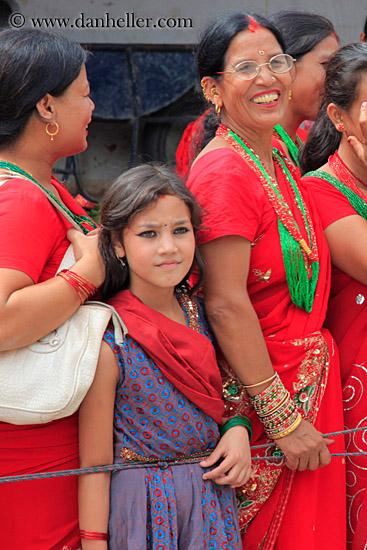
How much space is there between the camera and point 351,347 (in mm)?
2529

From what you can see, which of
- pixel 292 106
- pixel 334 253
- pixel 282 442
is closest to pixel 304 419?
pixel 282 442

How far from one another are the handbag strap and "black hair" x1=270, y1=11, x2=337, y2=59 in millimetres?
1865

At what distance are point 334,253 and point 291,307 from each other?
0.85ft

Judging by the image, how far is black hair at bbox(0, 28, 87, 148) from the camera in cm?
214

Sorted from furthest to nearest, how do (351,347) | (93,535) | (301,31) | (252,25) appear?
(301,31)
(351,347)
(252,25)
(93,535)

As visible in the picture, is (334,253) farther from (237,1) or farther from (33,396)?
(237,1)

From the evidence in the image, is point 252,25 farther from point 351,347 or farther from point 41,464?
point 41,464

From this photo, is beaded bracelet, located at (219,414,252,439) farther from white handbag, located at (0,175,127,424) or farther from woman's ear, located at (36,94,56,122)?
woman's ear, located at (36,94,56,122)

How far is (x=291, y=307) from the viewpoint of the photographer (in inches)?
94.5

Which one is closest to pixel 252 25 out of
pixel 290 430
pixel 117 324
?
pixel 117 324

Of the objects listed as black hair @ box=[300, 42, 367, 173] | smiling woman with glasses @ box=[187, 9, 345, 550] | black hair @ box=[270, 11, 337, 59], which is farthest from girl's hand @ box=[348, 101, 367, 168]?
black hair @ box=[270, 11, 337, 59]

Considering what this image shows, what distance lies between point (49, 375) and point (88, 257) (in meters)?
0.36

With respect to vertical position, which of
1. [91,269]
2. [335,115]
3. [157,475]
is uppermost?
[335,115]

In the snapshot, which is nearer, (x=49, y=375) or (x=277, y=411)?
(x=49, y=375)
